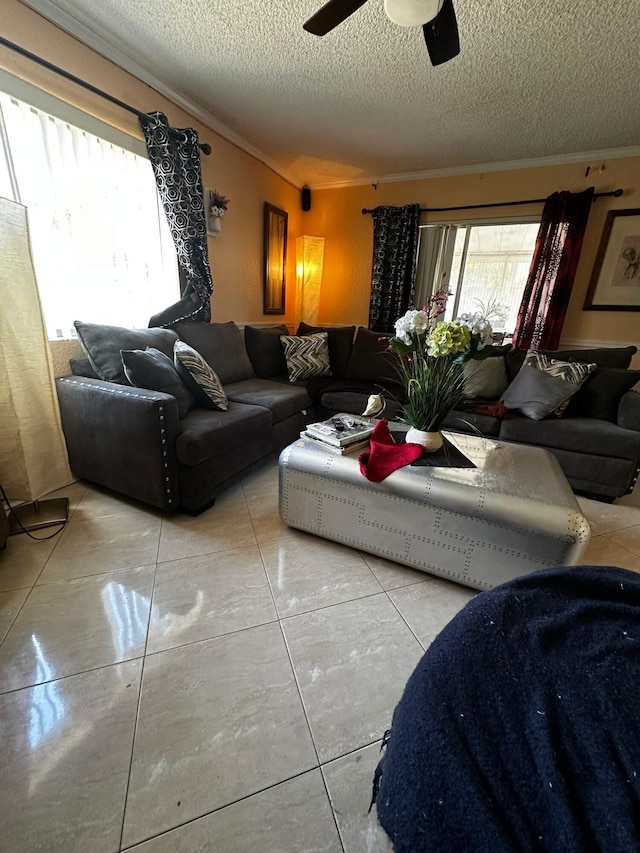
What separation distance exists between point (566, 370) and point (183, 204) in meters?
2.90

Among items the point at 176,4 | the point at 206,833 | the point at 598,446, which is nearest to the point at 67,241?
the point at 176,4

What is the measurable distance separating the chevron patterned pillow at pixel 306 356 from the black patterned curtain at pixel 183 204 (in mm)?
763

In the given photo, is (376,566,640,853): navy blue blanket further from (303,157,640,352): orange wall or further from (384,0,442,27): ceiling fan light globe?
(303,157,640,352): orange wall

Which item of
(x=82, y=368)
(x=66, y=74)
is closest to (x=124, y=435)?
(x=82, y=368)

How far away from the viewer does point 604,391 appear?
2.38 meters

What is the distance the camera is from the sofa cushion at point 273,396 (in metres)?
2.34

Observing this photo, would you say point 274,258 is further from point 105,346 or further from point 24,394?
point 24,394

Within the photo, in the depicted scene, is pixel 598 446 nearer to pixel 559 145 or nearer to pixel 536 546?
pixel 536 546

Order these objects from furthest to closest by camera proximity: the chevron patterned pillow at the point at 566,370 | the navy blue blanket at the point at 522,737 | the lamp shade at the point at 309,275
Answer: the lamp shade at the point at 309,275
the chevron patterned pillow at the point at 566,370
the navy blue blanket at the point at 522,737

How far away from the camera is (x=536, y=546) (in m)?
1.25

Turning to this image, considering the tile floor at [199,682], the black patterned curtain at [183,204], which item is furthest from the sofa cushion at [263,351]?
the tile floor at [199,682]

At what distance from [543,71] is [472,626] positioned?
3026 millimetres

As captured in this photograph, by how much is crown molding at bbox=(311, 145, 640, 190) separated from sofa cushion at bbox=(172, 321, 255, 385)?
7.76 ft

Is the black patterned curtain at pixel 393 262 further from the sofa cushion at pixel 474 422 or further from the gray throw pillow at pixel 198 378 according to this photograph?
the gray throw pillow at pixel 198 378
